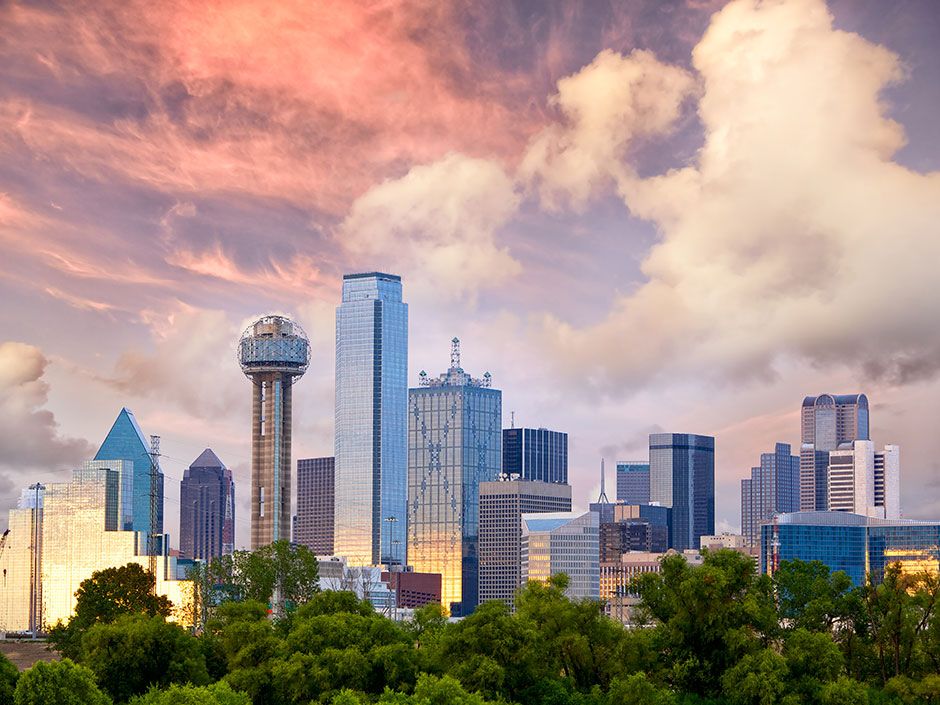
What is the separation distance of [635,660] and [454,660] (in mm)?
13357

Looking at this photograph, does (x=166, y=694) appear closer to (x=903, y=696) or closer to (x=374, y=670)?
(x=374, y=670)

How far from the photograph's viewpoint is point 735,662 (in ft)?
331

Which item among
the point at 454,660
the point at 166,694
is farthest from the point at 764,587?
the point at 166,694

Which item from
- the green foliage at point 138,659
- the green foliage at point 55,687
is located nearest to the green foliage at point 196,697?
the green foliage at point 55,687

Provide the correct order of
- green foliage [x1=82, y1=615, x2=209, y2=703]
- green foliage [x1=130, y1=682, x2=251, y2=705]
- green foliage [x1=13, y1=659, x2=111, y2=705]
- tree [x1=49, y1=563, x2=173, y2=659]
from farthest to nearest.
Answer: tree [x1=49, y1=563, x2=173, y2=659], green foliage [x1=82, y1=615, x2=209, y2=703], green foliage [x1=130, y1=682, x2=251, y2=705], green foliage [x1=13, y1=659, x2=111, y2=705]

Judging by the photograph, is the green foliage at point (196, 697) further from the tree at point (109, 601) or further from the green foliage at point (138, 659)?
the tree at point (109, 601)

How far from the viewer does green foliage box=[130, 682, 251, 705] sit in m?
81.3

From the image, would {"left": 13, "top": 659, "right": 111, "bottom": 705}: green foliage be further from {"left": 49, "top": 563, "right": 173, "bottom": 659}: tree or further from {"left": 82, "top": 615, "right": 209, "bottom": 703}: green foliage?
Result: {"left": 49, "top": 563, "right": 173, "bottom": 659}: tree

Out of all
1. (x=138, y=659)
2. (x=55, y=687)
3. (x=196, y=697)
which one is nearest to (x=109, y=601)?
(x=138, y=659)

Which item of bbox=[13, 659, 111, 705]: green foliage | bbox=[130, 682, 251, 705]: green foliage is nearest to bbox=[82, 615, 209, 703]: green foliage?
bbox=[130, 682, 251, 705]: green foliage

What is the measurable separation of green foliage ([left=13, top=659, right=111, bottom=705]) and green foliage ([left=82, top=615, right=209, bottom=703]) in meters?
15.0

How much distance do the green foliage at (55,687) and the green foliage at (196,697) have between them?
378 centimetres

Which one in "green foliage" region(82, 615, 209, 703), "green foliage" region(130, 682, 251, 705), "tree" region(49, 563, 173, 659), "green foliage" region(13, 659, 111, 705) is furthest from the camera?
"tree" region(49, 563, 173, 659)

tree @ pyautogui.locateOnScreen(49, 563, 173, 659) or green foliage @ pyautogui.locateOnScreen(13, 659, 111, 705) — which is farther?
tree @ pyautogui.locateOnScreen(49, 563, 173, 659)
